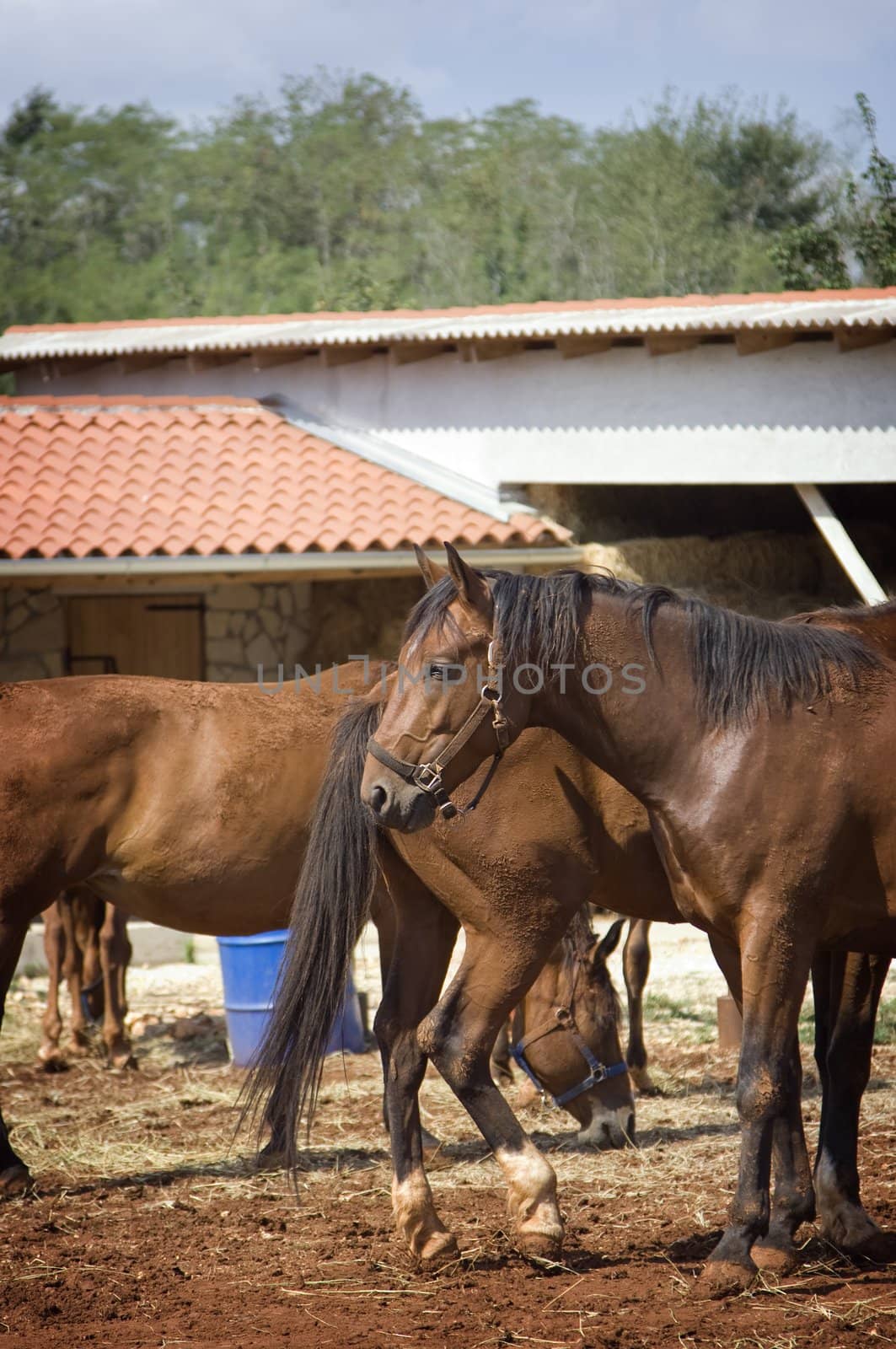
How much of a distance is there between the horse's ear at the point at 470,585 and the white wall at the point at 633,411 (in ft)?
23.1

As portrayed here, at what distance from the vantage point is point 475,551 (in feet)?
33.6

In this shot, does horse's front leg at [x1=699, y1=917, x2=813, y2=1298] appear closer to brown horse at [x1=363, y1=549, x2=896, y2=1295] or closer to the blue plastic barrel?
brown horse at [x1=363, y1=549, x2=896, y2=1295]

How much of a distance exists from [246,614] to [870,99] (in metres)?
11.1

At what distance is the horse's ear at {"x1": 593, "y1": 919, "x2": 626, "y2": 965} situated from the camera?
5.36 metres

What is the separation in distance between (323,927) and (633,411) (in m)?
7.24

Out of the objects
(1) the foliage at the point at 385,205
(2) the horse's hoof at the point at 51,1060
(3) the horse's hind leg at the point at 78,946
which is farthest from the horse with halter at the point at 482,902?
(1) the foliage at the point at 385,205

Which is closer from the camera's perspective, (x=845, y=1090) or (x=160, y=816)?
(x=845, y=1090)

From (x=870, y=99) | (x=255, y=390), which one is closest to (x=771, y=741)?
(x=255, y=390)

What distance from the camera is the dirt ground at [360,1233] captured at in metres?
3.47

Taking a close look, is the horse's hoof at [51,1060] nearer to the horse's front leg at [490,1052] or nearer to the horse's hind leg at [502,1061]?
the horse's hind leg at [502,1061]

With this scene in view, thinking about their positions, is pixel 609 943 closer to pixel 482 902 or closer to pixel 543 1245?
pixel 482 902

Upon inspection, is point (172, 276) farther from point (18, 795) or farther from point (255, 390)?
point (18, 795)

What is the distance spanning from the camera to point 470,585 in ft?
11.8

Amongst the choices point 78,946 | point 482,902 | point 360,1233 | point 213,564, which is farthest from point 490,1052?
point 213,564
